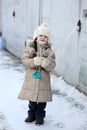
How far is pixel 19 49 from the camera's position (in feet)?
27.5

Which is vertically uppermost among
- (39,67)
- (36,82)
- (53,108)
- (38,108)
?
(39,67)

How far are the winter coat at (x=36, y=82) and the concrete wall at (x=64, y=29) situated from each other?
1343mm

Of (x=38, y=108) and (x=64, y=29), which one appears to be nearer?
(x=38, y=108)

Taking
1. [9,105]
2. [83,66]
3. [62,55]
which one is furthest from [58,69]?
[9,105]

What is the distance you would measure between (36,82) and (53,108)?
37.2 inches

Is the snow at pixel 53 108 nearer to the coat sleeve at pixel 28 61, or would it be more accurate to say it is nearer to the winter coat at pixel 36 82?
the winter coat at pixel 36 82

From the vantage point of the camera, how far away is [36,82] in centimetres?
359

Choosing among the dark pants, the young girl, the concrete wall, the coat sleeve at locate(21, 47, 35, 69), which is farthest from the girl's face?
the concrete wall

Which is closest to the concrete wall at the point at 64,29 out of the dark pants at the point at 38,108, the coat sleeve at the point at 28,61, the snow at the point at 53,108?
the snow at the point at 53,108

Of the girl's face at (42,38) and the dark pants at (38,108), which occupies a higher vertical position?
the girl's face at (42,38)

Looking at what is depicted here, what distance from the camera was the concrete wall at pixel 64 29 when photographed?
4918 mm

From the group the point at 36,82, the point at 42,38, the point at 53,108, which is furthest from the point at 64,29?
the point at 36,82

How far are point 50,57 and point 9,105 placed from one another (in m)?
1.27

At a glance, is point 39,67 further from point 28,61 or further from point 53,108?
point 53,108
